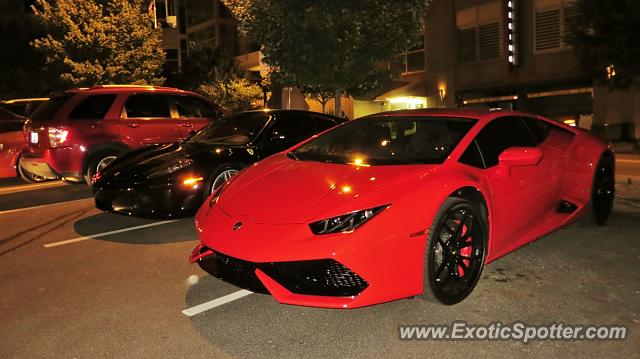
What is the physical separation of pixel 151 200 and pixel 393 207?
325 cm

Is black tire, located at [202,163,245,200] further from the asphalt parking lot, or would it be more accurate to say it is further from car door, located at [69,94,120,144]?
car door, located at [69,94,120,144]

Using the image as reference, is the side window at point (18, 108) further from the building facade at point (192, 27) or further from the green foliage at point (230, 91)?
the building facade at point (192, 27)

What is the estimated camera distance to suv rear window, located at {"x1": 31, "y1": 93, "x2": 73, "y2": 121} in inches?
326

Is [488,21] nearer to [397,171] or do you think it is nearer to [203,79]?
[203,79]

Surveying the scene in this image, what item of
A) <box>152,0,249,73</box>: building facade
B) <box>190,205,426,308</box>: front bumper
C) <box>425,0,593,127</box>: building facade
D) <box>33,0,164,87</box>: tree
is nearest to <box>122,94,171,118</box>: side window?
<box>190,205,426,308</box>: front bumper

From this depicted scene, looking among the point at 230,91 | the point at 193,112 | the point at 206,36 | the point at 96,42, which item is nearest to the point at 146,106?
the point at 193,112

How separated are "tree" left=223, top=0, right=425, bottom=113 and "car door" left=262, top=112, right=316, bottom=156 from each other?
2.73m

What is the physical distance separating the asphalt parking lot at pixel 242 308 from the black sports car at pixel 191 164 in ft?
1.44

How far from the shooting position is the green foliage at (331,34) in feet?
31.4

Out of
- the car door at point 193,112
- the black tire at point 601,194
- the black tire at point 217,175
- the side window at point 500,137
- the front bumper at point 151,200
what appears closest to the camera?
the side window at point 500,137

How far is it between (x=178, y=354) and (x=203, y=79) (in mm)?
28015

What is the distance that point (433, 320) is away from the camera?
3.45 m

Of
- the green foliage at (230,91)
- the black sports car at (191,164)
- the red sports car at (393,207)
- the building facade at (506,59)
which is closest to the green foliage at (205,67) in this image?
the green foliage at (230,91)

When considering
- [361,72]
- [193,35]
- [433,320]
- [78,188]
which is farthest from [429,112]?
[193,35]
